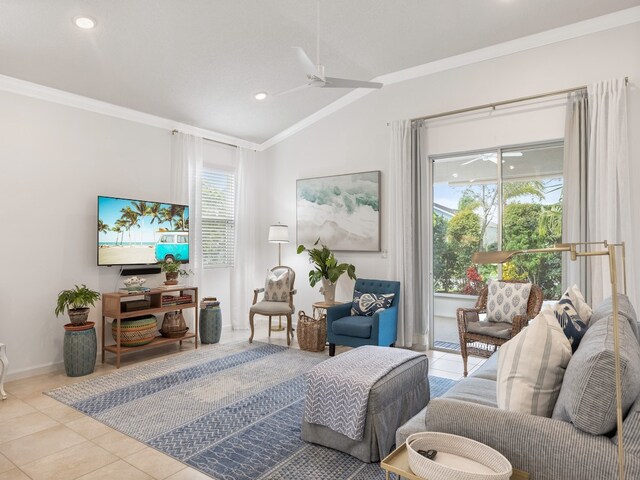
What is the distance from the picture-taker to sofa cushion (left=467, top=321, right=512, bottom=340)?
390 centimetres

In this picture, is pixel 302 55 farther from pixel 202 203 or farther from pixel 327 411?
pixel 202 203

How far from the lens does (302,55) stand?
304 centimetres

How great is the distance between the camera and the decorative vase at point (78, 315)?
423 centimetres

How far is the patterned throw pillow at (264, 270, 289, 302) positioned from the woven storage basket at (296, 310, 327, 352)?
0.74 m

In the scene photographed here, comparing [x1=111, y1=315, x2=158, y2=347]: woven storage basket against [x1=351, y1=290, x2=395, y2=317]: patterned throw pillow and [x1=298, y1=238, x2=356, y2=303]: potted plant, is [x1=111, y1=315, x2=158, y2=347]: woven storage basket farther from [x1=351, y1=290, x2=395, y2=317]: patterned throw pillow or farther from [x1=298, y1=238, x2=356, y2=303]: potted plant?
[x1=351, y1=290, x2=395, y2=317]: patterned throw pillow

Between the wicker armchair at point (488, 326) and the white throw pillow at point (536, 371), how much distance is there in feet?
7.51

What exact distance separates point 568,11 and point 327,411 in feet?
13.5

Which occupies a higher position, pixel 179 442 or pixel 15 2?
pixel 15 2

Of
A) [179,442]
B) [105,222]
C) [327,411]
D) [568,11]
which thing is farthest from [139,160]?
[568,11]

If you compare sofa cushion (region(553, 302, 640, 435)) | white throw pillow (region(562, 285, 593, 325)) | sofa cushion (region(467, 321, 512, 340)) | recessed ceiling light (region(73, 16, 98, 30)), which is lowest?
sofa cushion (region(467, 321, 512, 340))

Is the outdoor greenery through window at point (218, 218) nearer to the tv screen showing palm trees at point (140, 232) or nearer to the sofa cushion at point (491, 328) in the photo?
the tv screen showing palm trees at point (140, 232)

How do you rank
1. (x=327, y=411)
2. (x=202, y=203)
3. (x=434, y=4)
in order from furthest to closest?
(x=202, y=203) < (x=434, y=4) < (x=327, y=411)

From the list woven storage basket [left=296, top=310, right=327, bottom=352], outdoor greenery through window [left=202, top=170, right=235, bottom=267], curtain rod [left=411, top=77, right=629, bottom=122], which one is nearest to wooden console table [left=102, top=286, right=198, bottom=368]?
outdoor greenery through window [left=202, top=170, right=235, bottom=267]

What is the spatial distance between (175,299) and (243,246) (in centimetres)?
156
